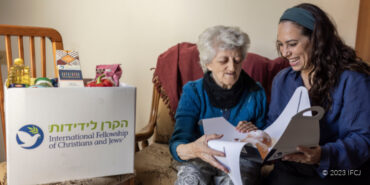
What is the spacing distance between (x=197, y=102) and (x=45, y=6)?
188cm

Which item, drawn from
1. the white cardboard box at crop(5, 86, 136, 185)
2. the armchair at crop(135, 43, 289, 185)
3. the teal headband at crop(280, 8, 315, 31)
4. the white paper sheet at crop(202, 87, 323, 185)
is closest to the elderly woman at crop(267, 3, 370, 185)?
the teal headband at crop(280, 8, 315, 31)

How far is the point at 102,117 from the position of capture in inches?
39.4

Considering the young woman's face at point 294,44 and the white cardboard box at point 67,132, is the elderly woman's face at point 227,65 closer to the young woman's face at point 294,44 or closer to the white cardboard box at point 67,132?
the young woman's face at point 294,44

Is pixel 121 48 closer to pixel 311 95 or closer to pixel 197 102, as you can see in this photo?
pixel 197 102

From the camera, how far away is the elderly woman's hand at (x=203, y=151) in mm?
1023

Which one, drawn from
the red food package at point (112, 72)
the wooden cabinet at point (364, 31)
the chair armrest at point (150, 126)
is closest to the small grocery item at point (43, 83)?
the red food package at point (112, 72)

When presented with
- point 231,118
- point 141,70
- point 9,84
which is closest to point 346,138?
point 231,118

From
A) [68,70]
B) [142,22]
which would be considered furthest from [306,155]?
[142,22]

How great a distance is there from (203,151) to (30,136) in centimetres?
60

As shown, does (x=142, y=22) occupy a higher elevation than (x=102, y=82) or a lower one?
higher

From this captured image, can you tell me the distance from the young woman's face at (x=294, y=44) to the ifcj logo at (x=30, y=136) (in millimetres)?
990

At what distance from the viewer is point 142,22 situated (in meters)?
2.25

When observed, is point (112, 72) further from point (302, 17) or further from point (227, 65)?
point (302, 17)

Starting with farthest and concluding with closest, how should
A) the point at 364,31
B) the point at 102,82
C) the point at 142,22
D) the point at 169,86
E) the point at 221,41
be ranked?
1. the point at 142,22
2. the point at 169,86
3. the point at 364,31
4. the point at 221,41
5. the point at 102,82
